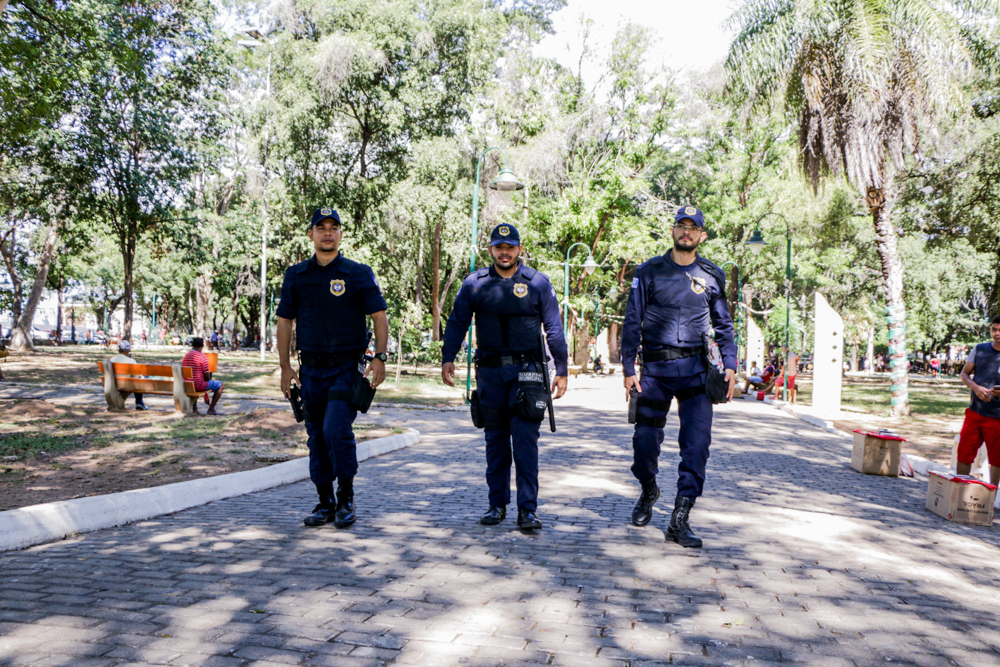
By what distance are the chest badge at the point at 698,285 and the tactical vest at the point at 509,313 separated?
1.00 meters

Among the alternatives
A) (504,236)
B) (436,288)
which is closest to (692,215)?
(504,236)

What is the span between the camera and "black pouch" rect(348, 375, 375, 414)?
16.3 feet

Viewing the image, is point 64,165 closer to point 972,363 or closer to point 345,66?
point 345,66

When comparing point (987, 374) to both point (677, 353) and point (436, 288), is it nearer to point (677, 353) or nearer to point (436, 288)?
point (677, 353)

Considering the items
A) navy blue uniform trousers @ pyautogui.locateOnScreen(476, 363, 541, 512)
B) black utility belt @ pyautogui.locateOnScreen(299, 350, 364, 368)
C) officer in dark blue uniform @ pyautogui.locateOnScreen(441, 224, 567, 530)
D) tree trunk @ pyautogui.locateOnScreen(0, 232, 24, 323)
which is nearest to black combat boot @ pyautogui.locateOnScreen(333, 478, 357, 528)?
black utility belt @ pyautogui.locateOnScreen(299, 350, 364, 368)

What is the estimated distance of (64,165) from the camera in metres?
21.4

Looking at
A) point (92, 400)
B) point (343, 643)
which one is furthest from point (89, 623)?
point (92, 400)

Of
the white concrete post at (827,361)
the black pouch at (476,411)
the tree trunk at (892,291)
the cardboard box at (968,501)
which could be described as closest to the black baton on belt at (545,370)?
the black pouch at (476,411)

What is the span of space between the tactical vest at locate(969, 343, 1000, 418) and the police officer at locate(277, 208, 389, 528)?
5.59m

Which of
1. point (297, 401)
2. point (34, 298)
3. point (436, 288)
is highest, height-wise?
point (436, 288)

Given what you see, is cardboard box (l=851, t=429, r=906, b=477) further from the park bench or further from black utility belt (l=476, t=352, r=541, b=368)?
the park bench

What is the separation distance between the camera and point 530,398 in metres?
4.92

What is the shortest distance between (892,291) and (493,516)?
14.8 metres

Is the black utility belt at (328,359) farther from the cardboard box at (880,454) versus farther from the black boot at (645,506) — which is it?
the cardboard box at (880,454)
